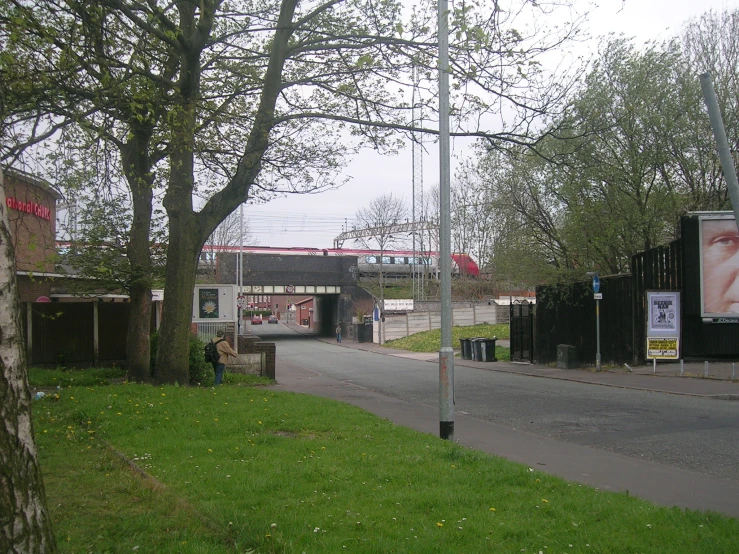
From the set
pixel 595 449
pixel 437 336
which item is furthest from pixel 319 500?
pixel 437 336

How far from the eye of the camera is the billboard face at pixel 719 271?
987cm

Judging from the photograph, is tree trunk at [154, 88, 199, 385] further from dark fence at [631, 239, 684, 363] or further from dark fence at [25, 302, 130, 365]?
dark fence at [631, 239, 684, 363]

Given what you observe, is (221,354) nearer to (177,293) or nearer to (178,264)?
(177,293)

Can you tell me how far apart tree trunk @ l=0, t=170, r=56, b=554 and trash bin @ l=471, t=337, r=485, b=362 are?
27798mm

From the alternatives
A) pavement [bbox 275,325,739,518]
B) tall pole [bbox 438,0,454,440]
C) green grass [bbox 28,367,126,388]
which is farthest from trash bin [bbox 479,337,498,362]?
tall pole [bbox 438,0,454,440]

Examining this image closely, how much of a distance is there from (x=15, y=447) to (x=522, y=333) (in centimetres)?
2587

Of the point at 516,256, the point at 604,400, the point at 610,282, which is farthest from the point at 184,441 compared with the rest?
the point at 516,256

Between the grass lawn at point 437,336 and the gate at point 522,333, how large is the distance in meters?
9.30

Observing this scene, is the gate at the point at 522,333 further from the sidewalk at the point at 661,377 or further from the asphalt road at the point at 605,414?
the asphalt road at the point at 605,414

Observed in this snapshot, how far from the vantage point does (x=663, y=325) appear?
19.3 metres

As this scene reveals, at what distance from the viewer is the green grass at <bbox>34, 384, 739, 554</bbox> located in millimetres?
4668

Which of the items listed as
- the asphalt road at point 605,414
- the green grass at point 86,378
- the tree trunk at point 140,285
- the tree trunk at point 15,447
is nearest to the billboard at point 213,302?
the green grass at point 86,378

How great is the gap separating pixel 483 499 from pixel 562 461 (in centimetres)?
317

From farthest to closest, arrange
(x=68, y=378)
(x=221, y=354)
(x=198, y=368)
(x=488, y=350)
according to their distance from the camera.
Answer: (x=488, y=350) < (x=198, y=368) < (x=221, y=354) < (x=68, y=378)
